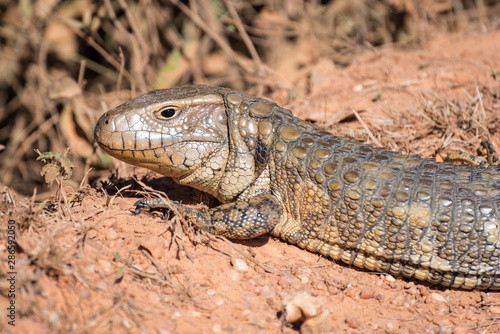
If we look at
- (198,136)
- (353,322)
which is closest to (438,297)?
(353,322)

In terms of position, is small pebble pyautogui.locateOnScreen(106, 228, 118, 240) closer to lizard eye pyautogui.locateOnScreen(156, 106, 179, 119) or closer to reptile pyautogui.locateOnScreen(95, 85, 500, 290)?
reptile pyautogui.locateOnScreen(95, 85, 500, 290)

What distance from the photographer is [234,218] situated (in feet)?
12.3

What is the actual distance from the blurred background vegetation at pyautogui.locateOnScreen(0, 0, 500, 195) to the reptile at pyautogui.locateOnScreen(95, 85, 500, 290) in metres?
2.78

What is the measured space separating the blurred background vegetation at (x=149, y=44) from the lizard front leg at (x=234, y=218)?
3.06 metres

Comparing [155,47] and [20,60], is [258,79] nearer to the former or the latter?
[155,47]

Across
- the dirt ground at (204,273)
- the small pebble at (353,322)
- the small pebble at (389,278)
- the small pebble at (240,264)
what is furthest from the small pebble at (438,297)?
the small pebble at (240,264)

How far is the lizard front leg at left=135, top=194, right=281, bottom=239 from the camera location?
3736 mm

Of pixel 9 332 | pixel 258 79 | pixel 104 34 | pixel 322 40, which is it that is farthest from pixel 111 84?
pixel 9 332

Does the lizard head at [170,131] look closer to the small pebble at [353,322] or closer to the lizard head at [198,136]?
the lizard head at [198,136]

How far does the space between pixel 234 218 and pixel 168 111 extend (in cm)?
118

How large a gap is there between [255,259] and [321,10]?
277 inches

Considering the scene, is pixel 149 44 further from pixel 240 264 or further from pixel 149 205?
pixel 240 264

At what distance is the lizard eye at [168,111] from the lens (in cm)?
384

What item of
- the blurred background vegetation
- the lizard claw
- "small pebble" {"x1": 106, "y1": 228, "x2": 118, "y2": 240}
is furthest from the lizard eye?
the blurred background vegetation
